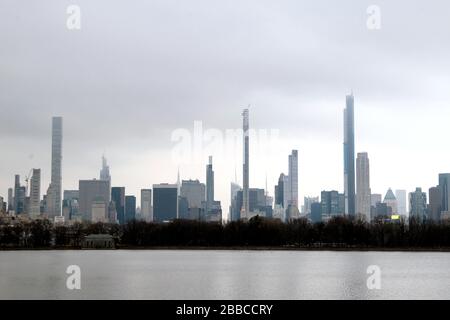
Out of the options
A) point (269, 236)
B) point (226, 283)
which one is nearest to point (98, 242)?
point (269, 236)

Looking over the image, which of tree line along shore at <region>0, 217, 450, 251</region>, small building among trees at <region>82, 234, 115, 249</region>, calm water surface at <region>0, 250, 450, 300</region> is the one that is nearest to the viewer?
calm water surface at <region>0, 250, 450, 300</region>

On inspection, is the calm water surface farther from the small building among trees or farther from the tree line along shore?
the small building among trees

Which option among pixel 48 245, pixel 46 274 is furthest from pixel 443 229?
pixel 46 274

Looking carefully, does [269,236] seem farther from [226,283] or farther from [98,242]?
[226,283]

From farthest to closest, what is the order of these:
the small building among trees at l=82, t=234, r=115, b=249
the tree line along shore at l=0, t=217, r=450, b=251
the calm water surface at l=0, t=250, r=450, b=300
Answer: the small building among trees at l=82, t=234, r=115, b=249
the tree line along shore at l=0, t=217, r=450, b=251
the calm water surface at l=0, t=250, r=450, b=300

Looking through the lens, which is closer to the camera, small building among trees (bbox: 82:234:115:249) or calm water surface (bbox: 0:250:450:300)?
calm water surface (bbox: 0:250:450:300)

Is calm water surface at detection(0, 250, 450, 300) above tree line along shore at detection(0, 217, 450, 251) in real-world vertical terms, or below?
below

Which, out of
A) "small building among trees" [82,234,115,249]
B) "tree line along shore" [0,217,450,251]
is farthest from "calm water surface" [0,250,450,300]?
"small building among trees" [82,234,115,249]

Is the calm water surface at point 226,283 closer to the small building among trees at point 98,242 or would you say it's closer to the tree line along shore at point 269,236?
the tree line along shore at point 269,236

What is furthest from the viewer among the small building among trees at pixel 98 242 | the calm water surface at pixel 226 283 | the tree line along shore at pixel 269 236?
the small building among trees at pixel 98 242

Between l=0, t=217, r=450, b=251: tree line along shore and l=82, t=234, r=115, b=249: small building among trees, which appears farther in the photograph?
l=82, t=234, r=115, b=249: small building among trees

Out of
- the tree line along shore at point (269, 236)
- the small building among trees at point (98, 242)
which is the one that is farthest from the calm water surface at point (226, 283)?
the small building among trees at point (98, 242)
